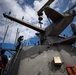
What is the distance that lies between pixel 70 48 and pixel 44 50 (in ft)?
7.51

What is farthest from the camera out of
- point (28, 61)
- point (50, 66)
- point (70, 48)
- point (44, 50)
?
point (70, 48)

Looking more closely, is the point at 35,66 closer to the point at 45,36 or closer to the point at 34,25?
the point at 45,36

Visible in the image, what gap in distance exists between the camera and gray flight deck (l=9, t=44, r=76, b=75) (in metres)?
7.12

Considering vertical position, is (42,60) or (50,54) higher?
(50,54)

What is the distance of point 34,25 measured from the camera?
1160cm

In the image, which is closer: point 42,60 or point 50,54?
point 42,60

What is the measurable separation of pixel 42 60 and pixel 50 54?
34.9 inches

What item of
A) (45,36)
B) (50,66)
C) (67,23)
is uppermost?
(67,23)

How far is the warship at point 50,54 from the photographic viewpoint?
720 cm

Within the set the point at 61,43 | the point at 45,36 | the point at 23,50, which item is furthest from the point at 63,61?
the point at 45,36

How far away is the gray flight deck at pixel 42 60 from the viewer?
7.12m

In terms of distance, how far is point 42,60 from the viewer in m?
7.84

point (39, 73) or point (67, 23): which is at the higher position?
point (67, 23)

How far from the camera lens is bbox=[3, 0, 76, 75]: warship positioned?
23.6 ft
